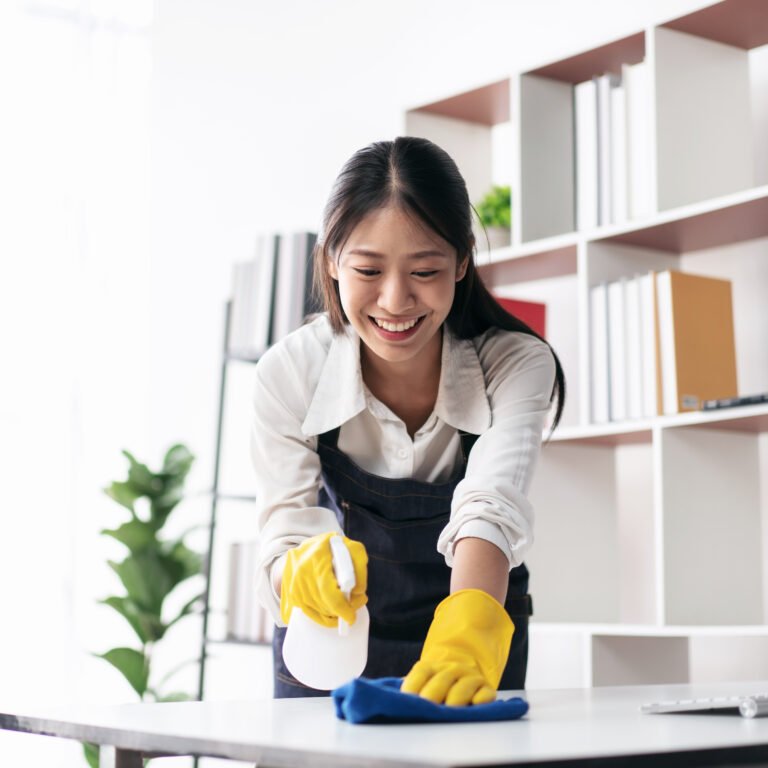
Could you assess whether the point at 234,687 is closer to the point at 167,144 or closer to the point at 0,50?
the point at 167,144

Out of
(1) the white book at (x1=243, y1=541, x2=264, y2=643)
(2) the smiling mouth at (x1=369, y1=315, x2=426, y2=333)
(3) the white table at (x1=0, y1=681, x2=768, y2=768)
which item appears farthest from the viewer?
(1) the white book at (x1=243, y1=541, x2=264, y2=643)

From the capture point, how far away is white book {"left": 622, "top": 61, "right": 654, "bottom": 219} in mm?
2244

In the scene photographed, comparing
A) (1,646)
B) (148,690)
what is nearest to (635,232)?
(148,690)

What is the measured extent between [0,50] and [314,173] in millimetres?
1129

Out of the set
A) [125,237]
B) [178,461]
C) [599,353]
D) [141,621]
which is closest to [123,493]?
[178,461]

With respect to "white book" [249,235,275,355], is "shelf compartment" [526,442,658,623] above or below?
below

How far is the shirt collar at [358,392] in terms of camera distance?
147 cm

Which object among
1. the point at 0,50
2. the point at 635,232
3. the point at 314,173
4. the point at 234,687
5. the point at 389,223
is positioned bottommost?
the point at 234,687

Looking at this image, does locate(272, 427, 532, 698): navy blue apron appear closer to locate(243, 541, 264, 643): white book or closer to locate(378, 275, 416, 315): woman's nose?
locate(378, 275, 416, 315): woman's nose

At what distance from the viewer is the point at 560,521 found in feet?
7.98

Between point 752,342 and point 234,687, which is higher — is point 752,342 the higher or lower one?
the higher one

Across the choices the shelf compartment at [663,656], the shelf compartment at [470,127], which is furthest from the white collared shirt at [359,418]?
the shelf compartment at [470,127]

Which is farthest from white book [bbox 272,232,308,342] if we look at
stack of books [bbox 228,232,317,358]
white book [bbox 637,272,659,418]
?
white book [bbox 637,272,659,418]

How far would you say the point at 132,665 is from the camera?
3053 mm
